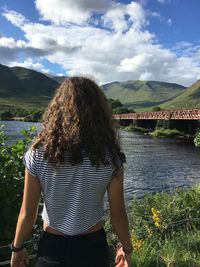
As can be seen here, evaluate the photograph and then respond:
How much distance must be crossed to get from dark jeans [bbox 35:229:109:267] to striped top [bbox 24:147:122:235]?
71 millimetres

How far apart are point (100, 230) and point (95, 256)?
0.67 feet

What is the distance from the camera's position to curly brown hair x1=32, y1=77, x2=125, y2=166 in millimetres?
3279

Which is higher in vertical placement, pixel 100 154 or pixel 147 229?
pixel 100 154

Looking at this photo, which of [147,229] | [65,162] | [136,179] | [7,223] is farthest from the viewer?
[136,179]

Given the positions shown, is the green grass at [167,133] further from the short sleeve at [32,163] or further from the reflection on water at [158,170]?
the short sleeve at [32,163]

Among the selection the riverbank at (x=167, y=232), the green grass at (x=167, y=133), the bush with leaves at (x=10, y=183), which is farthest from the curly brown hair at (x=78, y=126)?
the green grass at (x=167, y=133)

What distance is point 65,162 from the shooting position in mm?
3271

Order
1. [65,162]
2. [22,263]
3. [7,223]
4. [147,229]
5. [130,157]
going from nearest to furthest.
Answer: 1. [65,162]
2. [22,263]
3. [7,223]
4. [147,229]
5. [130,157]

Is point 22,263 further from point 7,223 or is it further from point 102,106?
point 7,223

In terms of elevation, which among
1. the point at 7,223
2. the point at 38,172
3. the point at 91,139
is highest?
the point at 91,139

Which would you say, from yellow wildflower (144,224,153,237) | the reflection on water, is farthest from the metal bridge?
yellow wildflower (144,224,153,237)

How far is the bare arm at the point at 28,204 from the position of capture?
3295 mm

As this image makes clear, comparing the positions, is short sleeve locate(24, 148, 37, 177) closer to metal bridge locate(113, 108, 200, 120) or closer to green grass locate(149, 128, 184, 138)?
metal bridge locate(113, 108, 200, 120)

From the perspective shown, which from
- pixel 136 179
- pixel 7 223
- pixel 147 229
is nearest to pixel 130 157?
pixel 136 179
